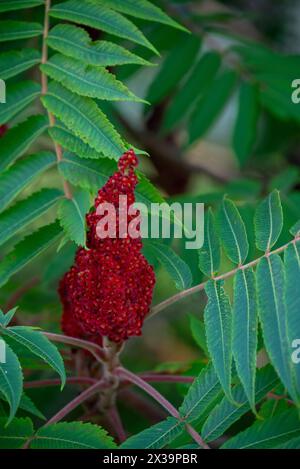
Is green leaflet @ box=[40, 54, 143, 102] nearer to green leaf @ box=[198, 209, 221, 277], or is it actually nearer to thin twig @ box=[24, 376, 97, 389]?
green leaf @ box=[198, 209, 221, 277]

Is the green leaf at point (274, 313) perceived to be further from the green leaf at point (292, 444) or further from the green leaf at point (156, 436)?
the green leaf at point (156, 436)

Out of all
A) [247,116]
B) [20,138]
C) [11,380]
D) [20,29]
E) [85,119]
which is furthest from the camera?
[247,116]

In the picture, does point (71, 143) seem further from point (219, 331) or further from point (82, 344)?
point (219, 331)

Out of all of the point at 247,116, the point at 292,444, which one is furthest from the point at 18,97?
the point at 247,116

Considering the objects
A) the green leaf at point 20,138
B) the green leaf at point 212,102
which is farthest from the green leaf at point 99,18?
the green leaf at point 212,102

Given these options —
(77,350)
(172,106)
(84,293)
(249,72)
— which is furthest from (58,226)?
(249,72)
